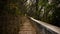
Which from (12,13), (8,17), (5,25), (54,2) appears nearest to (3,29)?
(5,25)

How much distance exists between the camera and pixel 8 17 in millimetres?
3580

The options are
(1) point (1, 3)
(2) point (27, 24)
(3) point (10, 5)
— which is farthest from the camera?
(2) point (27, 24)

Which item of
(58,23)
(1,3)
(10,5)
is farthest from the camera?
(10,5)

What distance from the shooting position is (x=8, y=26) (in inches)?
→ 138

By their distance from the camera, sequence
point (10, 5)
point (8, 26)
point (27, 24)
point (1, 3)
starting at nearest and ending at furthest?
point (1, 3), point (8, 26), point (10, 5), point (27, 24)

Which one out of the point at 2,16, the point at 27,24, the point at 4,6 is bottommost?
the point at 27,24

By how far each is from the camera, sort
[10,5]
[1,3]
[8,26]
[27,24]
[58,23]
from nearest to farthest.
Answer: [58,23], [1,3], [8,26], [10,5], [27,24]

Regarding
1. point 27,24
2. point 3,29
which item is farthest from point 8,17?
point 27,24

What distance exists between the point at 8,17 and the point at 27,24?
87.8 inches

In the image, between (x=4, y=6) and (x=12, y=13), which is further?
(x=12, y=13)

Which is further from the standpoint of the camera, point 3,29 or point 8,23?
point 8,23

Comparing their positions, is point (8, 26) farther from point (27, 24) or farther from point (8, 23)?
point (27, 24)

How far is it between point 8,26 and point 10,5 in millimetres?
603

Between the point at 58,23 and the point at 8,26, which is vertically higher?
the point at 58,23
